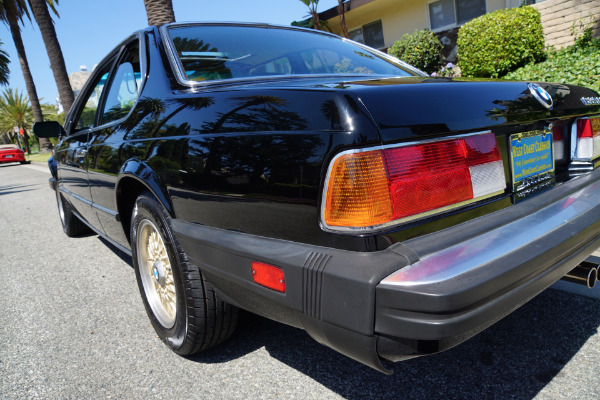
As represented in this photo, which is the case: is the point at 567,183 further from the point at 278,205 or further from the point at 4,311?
the point at 4,311

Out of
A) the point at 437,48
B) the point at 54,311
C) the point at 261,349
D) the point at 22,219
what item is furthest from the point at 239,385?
the point at 437,48

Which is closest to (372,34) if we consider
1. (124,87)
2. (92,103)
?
(92,103)

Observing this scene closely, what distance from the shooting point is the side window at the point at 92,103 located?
10.0 ft

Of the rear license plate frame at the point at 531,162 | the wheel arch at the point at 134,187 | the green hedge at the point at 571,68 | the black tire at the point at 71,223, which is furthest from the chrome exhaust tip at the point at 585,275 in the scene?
the green hedge at the point at 571,68

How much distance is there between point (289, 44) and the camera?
2.46 m

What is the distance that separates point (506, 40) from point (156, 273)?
28.4 ft

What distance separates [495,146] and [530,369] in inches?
40.0

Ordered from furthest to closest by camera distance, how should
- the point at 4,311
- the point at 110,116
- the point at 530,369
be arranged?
1. the point at 4,311
2. the point at 110,116
3. the point at 530,369

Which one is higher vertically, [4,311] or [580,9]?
[580,9]

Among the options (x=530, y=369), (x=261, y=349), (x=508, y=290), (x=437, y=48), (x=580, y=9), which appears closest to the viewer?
(x=508, y=290)

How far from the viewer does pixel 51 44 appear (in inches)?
531

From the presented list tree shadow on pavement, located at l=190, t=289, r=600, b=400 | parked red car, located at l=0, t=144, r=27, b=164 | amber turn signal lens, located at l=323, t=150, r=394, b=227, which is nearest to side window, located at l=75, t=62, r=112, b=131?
tree shadow on pavement, located at l=190, t=289, r=600, b=400

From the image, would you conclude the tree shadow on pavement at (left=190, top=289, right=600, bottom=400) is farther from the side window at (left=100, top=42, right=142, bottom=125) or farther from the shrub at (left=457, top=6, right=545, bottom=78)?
the shrub at (left=457, top=6, right=545, bottom=78)

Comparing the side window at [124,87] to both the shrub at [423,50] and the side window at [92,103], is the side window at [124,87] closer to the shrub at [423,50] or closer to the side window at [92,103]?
the side window at [92,103]
